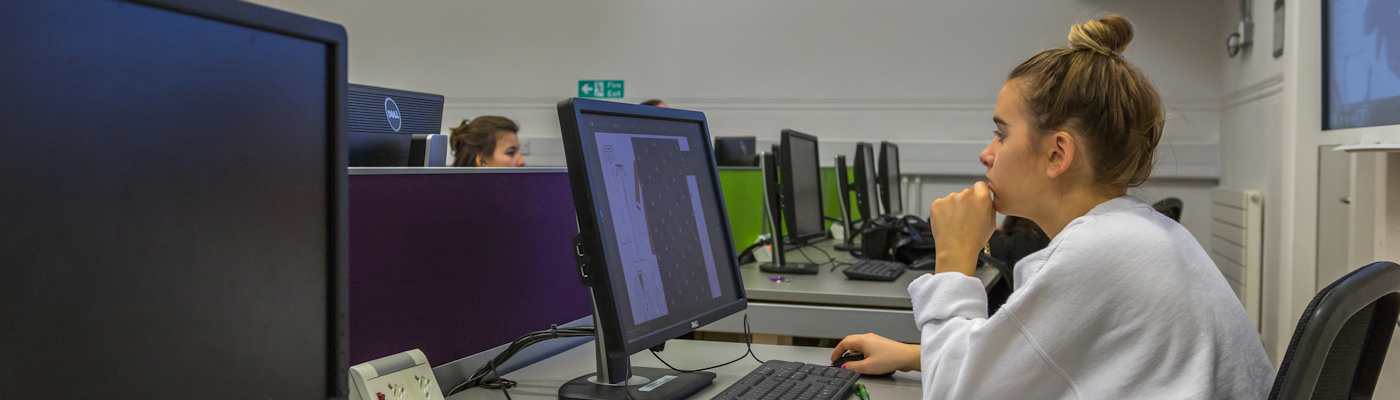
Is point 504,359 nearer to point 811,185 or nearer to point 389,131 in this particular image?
point 389,131

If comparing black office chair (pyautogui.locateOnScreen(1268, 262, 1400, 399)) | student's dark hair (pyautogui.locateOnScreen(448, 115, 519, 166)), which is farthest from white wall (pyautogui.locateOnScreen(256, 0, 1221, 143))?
black office chair (pyautogui.locateOnScreen(1268, 262, 1400, 399))

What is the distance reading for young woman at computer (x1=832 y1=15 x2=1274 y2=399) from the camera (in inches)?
35.4

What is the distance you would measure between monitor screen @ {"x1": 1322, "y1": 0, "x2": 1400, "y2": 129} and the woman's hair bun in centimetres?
131

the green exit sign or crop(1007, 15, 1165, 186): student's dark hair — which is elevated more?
the green exit sign

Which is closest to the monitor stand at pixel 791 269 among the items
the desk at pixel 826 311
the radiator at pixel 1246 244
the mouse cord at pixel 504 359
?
the desk at pixel 826 311

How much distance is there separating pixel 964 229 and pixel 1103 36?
285 millimetres

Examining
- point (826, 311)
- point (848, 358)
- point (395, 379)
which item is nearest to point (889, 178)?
point (826, 311)

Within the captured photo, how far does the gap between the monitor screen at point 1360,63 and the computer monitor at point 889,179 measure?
1574mm

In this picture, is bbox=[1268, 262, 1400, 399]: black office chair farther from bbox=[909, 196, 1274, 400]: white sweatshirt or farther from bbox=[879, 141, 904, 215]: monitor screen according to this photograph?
bbox=[879, 141, 904, 215]: monitor screen

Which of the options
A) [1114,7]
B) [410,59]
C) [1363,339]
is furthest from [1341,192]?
[410,59]

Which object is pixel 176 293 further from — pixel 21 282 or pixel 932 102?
pixel 932 102

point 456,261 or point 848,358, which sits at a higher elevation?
point 456,261

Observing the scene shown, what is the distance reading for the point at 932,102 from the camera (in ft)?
16.4

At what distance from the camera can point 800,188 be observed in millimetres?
2602
